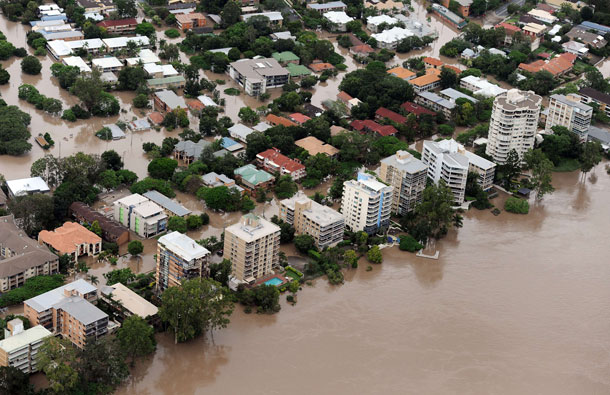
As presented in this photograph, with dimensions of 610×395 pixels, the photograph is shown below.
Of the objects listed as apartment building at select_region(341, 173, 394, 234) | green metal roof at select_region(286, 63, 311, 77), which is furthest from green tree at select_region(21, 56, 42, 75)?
apartment building at select_region(341, 173, 394, 234)

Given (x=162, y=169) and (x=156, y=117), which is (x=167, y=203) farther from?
(x=156, y=117)

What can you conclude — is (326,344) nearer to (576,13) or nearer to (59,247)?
(59,247)

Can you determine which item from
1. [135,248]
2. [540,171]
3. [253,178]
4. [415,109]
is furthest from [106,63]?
[540,171]

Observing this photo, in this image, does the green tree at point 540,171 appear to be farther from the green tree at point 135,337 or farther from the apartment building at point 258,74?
the green tree at point 135,337

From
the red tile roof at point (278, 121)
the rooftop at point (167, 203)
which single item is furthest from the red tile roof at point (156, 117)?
the rooftop at point (167, 203)

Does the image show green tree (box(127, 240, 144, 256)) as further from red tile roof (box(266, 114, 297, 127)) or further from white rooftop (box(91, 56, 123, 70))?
white rooftop (box(91, 56, 123, 70))
